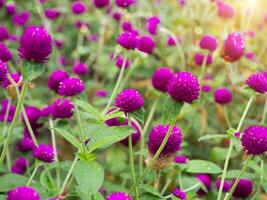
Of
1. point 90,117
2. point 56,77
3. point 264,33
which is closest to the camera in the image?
point 90,117

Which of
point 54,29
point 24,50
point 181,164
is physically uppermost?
point 24,50

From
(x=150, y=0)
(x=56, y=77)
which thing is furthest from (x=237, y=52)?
(x=150, y=0)

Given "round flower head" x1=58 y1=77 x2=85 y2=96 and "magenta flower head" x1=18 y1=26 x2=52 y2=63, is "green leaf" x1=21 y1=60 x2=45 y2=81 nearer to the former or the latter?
"magenta flower head" x1=18 y1=26 x2=52 y2=63

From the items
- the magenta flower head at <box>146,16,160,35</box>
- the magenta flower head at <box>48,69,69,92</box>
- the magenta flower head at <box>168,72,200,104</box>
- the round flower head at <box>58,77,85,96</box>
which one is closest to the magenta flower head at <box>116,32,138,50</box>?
the magenta flower head at <box>48,69,69,92</box>

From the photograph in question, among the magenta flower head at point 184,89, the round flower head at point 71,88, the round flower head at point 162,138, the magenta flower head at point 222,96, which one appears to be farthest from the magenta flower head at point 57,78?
the magenta flower head at point 222,96

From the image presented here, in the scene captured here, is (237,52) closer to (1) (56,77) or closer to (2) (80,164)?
(1) (56,77)

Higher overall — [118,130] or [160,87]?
[118,130]
